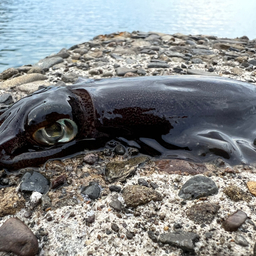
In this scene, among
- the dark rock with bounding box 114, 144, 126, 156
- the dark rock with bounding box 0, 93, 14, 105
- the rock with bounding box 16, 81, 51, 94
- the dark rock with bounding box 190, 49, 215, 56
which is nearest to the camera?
the dark rock with bounding box 114, 144, 126, 156

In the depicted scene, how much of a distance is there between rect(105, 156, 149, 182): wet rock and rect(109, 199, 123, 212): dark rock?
12.2 inches

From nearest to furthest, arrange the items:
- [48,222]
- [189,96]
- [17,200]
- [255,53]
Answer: [48,222] < [17,200] < [189,96] < [255,53]

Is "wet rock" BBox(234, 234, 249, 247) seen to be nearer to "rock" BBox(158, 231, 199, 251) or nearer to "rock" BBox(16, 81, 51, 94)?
"rock" BBox(158, 231, 199, 251)

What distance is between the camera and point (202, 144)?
2873 mm

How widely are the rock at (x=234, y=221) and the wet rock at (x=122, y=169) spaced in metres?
0.98

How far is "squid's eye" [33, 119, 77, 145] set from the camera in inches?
108

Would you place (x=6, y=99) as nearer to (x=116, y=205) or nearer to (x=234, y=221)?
(x=116, y=205)

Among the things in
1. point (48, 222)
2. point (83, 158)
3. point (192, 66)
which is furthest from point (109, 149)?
point (192, 66)

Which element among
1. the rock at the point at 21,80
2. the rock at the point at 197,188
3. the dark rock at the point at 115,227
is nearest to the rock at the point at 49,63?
the rock at the point at 21,80

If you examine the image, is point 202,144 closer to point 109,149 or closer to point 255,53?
point 109,149

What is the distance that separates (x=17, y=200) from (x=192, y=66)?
5086 millimetres

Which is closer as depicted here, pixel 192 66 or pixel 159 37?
pixel 192 66

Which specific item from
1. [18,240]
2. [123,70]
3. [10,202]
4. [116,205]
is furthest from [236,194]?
[123,70]

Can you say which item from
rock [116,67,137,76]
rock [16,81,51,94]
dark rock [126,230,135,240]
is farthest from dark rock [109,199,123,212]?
rock [116,67,137,76]
